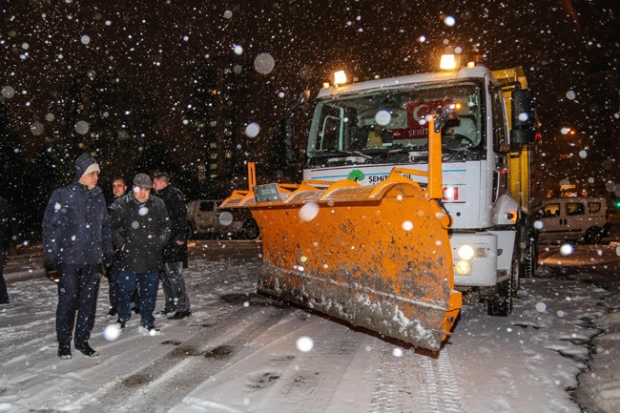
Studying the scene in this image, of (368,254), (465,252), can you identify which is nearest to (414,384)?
(368,254)

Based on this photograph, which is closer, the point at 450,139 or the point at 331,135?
the point at 450,139

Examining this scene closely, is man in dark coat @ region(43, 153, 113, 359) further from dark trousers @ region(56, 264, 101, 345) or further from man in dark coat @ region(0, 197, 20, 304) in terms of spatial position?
man in dark coat @ region(0, 197, 20, 304)

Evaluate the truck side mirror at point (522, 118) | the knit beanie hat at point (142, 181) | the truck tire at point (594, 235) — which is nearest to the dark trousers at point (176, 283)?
the knit beanie hat at point (142, 181)

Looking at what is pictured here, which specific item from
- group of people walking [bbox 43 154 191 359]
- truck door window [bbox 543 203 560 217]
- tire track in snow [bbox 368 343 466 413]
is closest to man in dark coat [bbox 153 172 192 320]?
group of people walking [bbox 43 154 191 359]

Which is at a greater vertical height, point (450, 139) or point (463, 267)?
point (450, 139)

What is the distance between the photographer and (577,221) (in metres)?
17.6

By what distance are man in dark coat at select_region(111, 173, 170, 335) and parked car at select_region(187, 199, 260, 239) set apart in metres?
14.7

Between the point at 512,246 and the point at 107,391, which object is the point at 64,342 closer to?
the point at 107,391

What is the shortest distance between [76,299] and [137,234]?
3.45 ft

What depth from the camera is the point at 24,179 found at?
26688mm

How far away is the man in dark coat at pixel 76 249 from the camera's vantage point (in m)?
4.48

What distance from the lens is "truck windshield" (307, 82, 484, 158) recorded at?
18.4 feet

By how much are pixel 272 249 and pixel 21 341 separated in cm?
285

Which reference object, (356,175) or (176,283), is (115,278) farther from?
(356,175)
